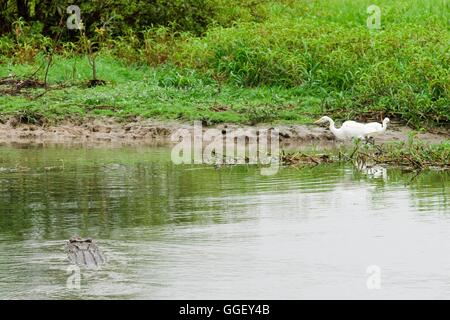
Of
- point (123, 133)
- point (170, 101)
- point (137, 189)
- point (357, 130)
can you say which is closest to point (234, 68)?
point (170, 101)

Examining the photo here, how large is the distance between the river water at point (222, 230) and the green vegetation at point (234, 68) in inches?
105

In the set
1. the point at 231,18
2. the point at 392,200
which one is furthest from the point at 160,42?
the point at 392,200

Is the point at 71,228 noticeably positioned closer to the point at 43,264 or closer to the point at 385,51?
the point at 43,264

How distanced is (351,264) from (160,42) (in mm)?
11378

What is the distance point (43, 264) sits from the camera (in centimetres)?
882

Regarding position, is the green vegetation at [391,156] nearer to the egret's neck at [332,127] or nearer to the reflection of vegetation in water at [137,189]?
the reflection of vegetation in water at [137,189]

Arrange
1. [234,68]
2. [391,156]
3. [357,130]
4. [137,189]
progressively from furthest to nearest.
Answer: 1. [234,68]
2. [357,130]
3. [391,156]
4. [137,189]

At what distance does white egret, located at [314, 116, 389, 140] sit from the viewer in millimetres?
14828

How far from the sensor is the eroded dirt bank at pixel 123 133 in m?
15.7

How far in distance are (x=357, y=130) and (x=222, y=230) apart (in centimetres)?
521

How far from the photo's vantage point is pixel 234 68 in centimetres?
1784

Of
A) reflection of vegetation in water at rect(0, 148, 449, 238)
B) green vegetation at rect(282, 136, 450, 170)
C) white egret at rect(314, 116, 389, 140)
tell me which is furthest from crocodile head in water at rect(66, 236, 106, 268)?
white egret at rect(314, 116, 389, 140)

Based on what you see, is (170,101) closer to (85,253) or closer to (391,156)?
(391,156)

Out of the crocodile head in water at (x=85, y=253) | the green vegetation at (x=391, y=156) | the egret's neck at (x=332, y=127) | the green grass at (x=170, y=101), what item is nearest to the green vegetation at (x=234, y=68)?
the green grass at (x=170, y=101)
